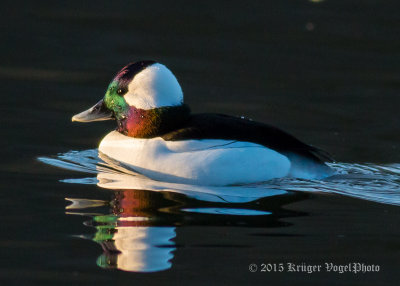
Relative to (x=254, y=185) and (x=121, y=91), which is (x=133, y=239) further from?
(x=121, y=91)

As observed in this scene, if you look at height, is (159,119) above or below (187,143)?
above

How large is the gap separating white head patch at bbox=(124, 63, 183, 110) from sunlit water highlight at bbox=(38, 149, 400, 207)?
724 mm

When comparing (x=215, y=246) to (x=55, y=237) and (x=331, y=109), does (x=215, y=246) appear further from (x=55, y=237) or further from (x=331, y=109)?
(x=331, y=109)

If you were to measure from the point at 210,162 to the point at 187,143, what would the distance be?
0.97ft

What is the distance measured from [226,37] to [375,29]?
279 centimetres

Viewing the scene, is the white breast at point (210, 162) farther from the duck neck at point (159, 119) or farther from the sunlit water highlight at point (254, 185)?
the duck neck at point (159, 119)

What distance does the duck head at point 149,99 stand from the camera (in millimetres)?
8797

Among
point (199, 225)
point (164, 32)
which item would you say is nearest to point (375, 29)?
point (164, 32)

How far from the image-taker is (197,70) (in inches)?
532

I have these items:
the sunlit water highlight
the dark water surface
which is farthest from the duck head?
the dark water surface

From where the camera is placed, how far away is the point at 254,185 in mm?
8422

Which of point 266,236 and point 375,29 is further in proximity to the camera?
point 375,29

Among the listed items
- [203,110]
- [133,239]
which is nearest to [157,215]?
[133,239]

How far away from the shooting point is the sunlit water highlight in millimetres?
8094
